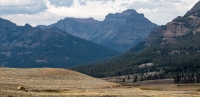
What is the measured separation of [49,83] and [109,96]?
149 feet

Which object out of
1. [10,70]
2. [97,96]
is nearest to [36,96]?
[97,96]

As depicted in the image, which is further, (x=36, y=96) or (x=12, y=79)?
(x=12, y=79)

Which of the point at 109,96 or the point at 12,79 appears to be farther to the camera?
the point at 12,79

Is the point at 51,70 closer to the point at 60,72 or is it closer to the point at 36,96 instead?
the point at 60,72

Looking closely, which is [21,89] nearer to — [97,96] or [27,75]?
[97,96]

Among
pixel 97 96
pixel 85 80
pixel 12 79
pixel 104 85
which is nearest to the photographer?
pixel 97 96

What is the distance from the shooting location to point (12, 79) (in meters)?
140

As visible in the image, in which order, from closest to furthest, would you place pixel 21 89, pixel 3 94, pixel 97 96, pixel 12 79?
pixel 3 94, pixel 97 96, pixel 21 89, pixel 12 79

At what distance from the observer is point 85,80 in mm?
162875

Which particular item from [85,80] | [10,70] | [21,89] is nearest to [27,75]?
[10,70]

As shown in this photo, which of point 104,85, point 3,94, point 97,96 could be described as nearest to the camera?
point 3,94

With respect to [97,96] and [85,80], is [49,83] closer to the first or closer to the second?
[85,80]

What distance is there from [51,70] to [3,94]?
80.2 m

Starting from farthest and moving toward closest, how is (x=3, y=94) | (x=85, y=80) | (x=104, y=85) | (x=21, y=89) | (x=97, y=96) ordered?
(x=85, y=80)
(x=104, y=85)
(x=21, y=89)
(x=97, y=96)
(x=3, y=94)
